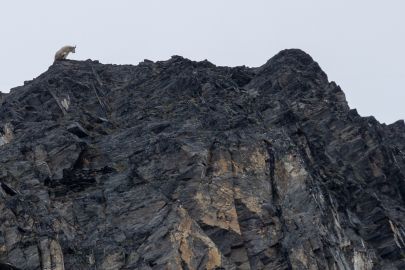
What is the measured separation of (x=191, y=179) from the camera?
45375 millimetres

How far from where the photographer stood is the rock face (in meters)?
39.8

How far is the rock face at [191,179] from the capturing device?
39781 mm

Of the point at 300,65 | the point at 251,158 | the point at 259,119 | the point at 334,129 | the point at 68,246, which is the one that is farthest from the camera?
the point at 300,65

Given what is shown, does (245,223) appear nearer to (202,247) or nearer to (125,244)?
(202,247)

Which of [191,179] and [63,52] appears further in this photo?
[63,52]

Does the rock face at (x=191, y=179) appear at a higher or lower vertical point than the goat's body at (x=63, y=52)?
lower

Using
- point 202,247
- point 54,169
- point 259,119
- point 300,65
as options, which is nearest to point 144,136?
point 54,169

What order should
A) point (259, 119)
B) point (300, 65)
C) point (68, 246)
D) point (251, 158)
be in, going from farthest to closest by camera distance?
1. point (300, 65)
2. point (259, 119)
3. point (251, 158)
4. point (68, 246)

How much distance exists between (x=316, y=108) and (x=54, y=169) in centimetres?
2844

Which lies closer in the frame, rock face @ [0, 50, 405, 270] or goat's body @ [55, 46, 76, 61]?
rock face @ [0, 50, 405, 270]

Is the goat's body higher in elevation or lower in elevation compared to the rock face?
higher

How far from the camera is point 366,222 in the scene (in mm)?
53375

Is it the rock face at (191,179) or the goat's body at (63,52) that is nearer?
the rock face at (191,179)

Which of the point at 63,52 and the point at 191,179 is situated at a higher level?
the point at 63,52
